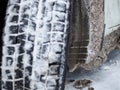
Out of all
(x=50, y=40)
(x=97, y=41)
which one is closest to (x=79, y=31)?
(x=97, y=41)

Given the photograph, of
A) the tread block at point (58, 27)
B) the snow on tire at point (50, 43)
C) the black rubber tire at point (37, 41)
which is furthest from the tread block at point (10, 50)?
the tread block at point (58, 27)

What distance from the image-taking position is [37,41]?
1.37 meters

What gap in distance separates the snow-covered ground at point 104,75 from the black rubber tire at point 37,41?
0.64 meters

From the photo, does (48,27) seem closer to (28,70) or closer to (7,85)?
(28,70)

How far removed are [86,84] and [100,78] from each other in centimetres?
12

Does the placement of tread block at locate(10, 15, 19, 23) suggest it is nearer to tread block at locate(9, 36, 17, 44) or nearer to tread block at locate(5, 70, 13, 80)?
tread block at locate(9, 36, 17, 44)

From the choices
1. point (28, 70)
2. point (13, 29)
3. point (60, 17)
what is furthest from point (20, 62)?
point (60, 17)

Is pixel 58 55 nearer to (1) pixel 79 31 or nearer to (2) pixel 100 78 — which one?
(1) pixel 79 31

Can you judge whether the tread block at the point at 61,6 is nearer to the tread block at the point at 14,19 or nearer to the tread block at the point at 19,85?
the tread block at the point at 14,19

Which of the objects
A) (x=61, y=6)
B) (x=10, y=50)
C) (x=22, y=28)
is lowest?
(x=10, y=50)

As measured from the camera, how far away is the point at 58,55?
1378mm

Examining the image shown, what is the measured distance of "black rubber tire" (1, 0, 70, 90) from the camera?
1.38m

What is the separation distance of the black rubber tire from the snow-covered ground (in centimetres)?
64

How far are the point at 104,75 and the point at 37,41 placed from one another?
0.92 m
